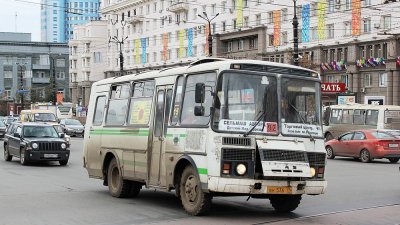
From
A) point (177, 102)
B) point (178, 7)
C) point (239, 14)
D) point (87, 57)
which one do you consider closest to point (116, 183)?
point (177, 102)

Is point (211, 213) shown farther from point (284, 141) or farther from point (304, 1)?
point (304, 1)

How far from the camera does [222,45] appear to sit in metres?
80.4

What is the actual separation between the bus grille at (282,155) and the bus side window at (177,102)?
6.59ft

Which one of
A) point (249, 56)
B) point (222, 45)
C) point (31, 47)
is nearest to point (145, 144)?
point (249, 56)

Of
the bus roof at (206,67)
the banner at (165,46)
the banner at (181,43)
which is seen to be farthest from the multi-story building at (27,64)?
the bus roof at (206,67)

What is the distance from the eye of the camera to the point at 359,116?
4066 cm

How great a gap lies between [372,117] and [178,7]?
51.9 m

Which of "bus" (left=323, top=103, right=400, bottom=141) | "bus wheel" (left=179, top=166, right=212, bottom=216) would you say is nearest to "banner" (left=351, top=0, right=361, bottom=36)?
"bus" (left=323, top=103, right=400, bottom=141)

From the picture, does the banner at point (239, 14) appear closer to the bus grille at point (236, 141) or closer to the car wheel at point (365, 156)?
the car wheel at point (365, 156)

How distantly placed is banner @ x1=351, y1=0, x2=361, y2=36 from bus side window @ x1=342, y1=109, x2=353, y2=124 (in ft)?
71.9

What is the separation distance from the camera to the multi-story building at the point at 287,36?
194 feet

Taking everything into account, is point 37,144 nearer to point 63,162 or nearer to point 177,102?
point 63,162

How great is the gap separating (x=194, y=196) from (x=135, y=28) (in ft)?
303

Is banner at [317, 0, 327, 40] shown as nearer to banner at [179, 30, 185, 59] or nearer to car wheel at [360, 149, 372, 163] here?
banner at [179, 30, 185, 59]
